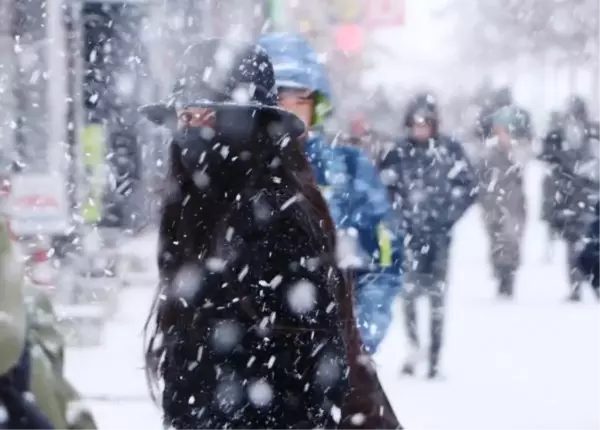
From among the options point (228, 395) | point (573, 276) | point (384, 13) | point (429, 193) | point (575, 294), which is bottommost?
point (575, 294)

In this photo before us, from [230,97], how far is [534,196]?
2685 centimetres

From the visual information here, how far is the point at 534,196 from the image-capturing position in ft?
94.9

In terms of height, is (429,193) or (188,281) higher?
(188,281)

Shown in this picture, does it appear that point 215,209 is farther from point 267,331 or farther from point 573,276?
point 573,276

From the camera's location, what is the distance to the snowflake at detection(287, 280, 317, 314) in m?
2.60

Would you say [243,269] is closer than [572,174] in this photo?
Yes

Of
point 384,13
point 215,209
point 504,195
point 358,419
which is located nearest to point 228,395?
point 215,209

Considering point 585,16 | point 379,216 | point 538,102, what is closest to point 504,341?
point 379,216

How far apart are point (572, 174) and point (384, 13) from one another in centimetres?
724

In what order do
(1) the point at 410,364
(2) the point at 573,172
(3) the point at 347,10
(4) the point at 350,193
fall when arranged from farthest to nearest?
(3) the point at 347,10
(2) the point at 573,172
(1) the point at 410,364
(4) the point at 350,193

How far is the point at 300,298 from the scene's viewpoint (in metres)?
2.61

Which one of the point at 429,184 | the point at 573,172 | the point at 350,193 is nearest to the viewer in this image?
the point at 350,193

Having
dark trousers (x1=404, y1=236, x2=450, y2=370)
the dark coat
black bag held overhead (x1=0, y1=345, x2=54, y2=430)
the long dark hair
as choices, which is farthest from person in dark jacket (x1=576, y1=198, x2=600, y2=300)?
black bag held overhead (x1=0, y1=345, x2=54, y2=430)

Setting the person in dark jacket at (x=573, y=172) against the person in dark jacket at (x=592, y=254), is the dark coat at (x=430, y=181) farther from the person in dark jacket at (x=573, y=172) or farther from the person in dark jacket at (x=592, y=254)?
the person in dark jacket at (x=573, y=172)
